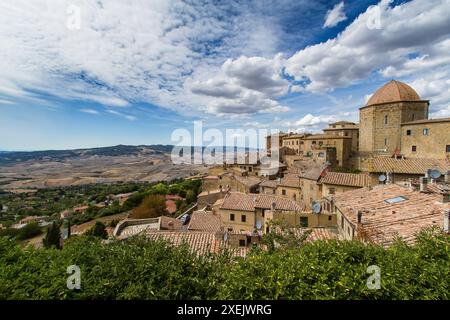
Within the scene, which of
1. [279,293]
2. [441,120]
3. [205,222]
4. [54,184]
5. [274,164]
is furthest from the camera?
[54,184]

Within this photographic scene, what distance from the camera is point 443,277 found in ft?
13.9

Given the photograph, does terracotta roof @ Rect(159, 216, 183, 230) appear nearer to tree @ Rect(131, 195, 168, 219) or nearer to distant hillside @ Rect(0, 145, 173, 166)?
tree @ Rect(131, 195, 168, 219)

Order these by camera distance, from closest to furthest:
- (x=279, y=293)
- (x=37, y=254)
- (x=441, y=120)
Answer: (x=279, y=293)
(x=37, y=254)
(x=441, y=120)

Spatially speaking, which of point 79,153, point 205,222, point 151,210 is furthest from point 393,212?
point 79,153

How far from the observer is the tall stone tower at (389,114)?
3578 cm

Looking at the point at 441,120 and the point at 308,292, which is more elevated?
the point at 441,120

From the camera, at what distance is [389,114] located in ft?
121

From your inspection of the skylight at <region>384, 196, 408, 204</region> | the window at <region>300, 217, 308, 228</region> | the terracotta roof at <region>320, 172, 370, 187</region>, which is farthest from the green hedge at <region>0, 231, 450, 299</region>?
the terracotta roof at <region>320, 172, 370, 187</region>

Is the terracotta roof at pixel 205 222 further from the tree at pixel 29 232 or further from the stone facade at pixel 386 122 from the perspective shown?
the tree at pixel 29 232

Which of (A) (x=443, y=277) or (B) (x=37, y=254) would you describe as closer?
(A) (x=443, y=277)

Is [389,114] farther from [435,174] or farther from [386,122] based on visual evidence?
[435,174]
